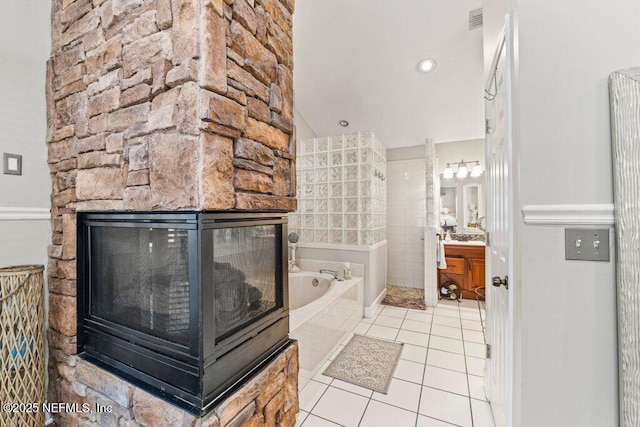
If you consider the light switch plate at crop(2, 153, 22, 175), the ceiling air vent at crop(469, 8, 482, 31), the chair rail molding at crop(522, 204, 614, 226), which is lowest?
the chair rail molding at crop(522, 204, 614, 226)

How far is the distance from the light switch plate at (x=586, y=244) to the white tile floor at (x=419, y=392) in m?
1.33

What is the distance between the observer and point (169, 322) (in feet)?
3.51

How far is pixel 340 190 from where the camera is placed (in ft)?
11.4

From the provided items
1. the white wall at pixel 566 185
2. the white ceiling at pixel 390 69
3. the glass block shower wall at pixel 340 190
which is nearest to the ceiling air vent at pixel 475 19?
the white ceiling at pixel 390 69

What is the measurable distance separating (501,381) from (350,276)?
6.03 ft

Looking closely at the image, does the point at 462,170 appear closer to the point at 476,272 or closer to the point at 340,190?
the point at 476,272

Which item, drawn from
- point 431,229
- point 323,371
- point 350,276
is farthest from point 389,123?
point 323,371

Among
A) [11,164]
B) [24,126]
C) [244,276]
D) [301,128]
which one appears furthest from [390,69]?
[11,164]

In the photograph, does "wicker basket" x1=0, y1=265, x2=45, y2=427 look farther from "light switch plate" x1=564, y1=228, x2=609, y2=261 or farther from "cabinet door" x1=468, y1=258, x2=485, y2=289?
"cabinet door" x1=468, y1=258, x2=485, y2=289

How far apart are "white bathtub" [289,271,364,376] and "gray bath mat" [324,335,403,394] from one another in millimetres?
136

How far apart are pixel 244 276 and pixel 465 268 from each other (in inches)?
140

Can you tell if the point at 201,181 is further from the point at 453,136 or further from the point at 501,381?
the point at 453,136

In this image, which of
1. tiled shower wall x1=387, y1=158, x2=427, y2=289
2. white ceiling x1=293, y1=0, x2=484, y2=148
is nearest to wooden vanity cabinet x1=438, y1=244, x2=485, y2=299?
tiled shower wall x1=387, y1=158, x2=427, y2=289

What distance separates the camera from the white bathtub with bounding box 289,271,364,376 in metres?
2.08
